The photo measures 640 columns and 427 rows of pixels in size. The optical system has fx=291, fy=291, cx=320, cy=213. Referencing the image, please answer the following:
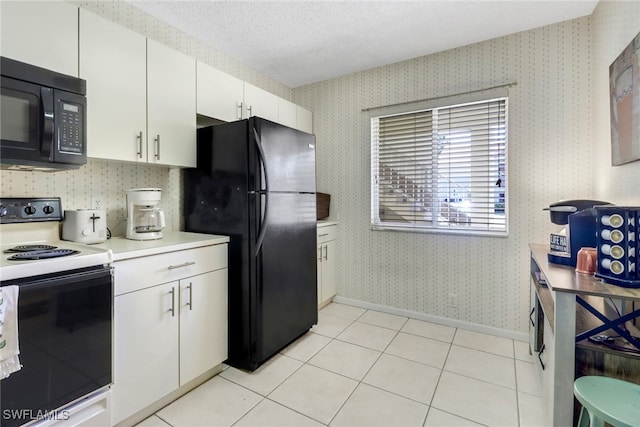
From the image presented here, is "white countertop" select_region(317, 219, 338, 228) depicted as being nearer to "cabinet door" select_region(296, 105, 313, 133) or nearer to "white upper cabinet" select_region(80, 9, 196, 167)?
"cabinet door" select_region(296, 105, 313, 133)

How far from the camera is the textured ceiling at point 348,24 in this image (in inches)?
80.0

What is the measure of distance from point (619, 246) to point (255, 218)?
1811 mm

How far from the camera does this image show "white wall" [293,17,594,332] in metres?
2.23

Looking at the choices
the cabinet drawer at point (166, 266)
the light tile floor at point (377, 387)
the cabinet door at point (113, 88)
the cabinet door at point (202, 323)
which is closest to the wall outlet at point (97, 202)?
the cabinet door at point (113, 88)

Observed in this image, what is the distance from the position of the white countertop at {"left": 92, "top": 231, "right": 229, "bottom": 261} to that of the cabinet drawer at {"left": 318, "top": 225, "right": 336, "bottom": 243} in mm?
1181

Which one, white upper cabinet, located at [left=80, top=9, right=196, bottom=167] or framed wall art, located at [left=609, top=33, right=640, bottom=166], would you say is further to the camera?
white upper cabinet, located at [left=80, top=9, right=196, bottom=167]

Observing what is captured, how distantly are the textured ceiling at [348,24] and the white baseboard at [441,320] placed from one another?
2483mm

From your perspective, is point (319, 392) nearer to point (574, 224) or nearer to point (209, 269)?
point (209, 269)

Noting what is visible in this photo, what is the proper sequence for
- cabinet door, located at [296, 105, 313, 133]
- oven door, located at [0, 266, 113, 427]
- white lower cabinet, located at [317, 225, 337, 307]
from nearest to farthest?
oven door, located at [0, 266, 113, 427]
white lower cabinet, located at [317, 225, 337, 307]
cabinet door, located at [296, 105, 313, 133]

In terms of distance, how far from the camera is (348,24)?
7.38 feet

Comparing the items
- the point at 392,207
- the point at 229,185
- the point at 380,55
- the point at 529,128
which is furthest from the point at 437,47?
the point at 229,185

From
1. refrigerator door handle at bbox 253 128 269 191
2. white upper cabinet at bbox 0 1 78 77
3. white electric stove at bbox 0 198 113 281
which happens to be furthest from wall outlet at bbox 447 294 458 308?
white upper cabinet at bbox 0 1 78 77

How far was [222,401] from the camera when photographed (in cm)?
172

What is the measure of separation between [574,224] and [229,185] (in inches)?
80.3
